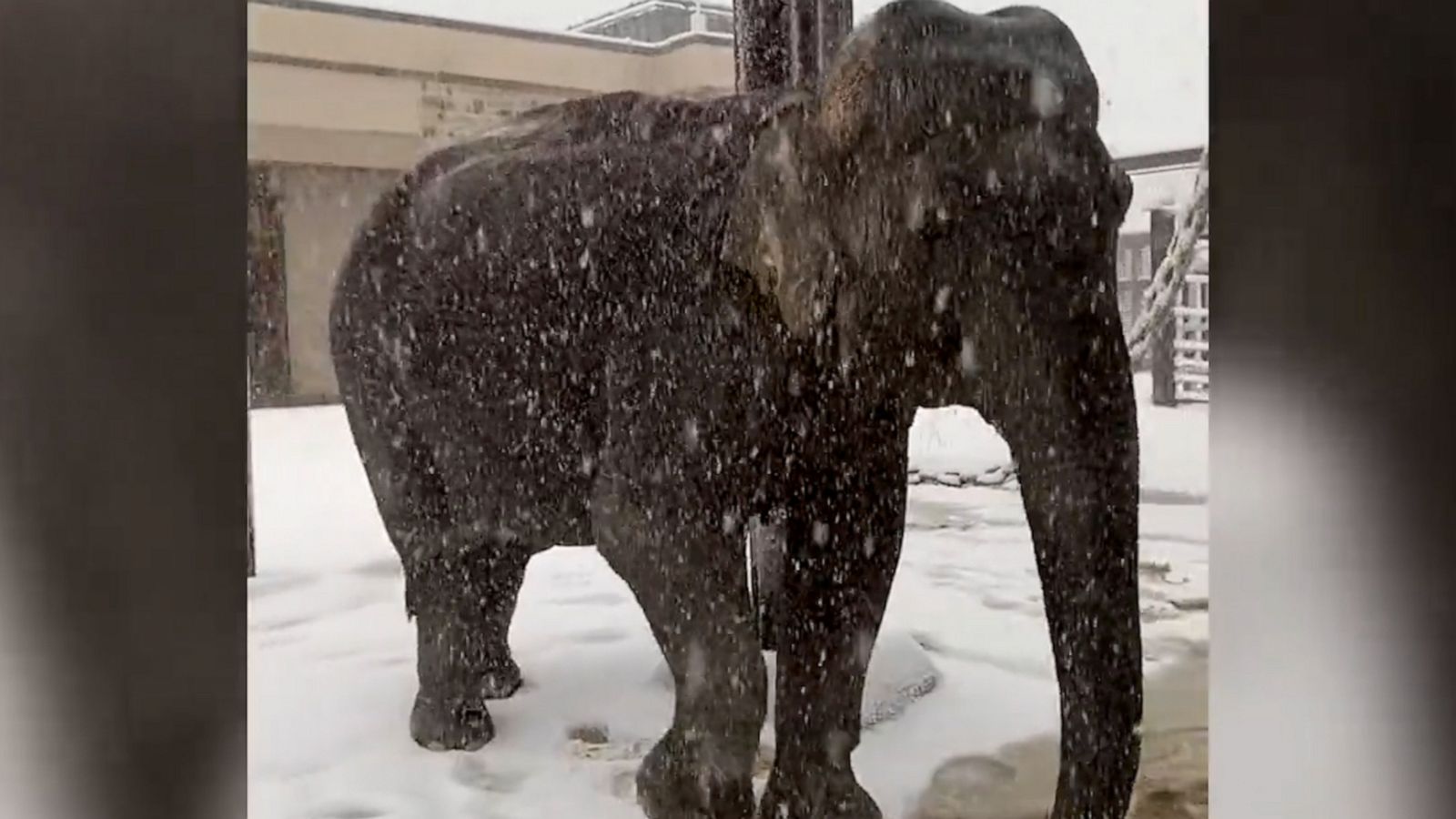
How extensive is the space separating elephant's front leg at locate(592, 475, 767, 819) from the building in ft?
0.75

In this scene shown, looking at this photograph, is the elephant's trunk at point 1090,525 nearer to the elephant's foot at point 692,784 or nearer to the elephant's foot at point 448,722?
the elephant's foot at point 692,784

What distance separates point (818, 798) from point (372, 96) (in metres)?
0.59

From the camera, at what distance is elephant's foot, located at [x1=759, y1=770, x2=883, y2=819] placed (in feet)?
3.35

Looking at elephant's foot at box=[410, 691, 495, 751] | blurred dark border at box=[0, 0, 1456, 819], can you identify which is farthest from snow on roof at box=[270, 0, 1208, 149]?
elephant's foot at box=[410, 691, 495, 751]

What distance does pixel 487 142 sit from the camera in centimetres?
97

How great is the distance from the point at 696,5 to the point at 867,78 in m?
0.13

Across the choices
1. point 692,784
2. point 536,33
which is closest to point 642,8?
point 536,33

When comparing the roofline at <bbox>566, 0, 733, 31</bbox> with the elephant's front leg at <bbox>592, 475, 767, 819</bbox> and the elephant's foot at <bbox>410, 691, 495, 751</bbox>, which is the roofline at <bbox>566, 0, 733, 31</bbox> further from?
the elephant's foot at <bbox>410, 691, 495, 751</bbox>
